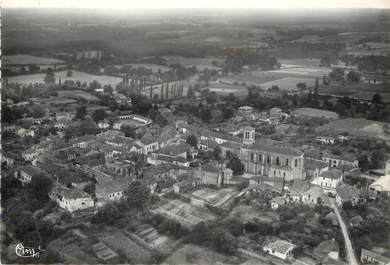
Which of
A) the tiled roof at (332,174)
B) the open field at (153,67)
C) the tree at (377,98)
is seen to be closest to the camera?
the tiled roof at (332,174)

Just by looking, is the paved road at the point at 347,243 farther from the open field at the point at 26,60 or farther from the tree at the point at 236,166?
the open field at the point at 26,60

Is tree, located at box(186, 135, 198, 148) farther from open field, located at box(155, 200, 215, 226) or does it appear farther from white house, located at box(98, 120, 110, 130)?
open field, located at box(155, 200, 215, 226)

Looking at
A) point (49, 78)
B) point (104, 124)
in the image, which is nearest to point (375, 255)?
point (104, 124)

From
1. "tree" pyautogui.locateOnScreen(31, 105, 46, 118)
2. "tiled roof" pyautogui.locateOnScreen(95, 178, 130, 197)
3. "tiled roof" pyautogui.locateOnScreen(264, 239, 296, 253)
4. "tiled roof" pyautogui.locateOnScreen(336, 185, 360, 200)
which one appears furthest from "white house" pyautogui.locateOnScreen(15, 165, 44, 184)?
"tiled roof" pyautogui.locateOnScreen(336, 185, 360, 200)

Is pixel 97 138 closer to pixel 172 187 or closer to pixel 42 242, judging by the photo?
pixel 172 187

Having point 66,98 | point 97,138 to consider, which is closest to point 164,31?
Answer: point 97,138

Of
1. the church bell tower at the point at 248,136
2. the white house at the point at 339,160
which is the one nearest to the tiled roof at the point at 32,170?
the church bell tower at the point at 248,136
